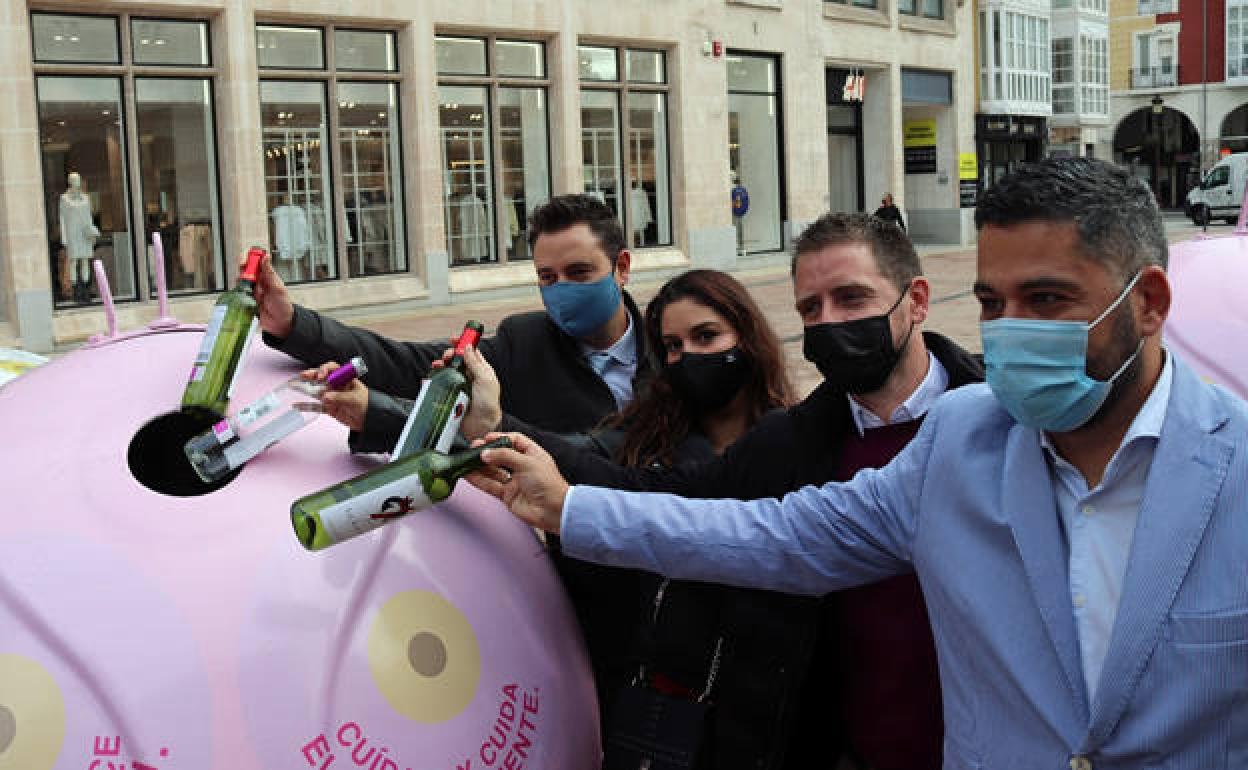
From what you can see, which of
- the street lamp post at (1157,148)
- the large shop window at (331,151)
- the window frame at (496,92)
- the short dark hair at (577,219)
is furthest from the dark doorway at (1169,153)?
the short dark hair at (577,219)

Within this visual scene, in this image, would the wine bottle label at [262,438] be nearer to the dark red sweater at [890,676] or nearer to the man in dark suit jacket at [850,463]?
the man in dark suit jacket at [850,463]

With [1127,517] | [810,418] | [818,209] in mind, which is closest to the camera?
[1127,517]

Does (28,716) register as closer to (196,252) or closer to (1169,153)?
(196,252)

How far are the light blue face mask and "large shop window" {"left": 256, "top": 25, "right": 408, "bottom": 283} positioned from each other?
17.9 meters

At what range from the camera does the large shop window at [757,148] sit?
27.3 meters

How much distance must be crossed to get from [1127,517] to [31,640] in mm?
1472

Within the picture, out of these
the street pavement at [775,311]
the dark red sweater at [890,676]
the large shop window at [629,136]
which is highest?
the large shop window at [629,136]

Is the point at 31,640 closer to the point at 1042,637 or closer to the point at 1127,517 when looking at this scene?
the point at 1042,637

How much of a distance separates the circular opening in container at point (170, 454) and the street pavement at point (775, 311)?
8860 millimetres

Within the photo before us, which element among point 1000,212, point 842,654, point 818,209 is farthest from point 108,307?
point 818,209

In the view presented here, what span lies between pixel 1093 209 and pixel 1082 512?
15.6 inches

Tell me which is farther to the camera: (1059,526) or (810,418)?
(810,418)

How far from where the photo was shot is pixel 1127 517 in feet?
5.77

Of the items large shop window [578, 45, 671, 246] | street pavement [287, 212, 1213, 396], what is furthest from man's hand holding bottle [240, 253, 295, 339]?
large shop window [578, 45, 671, 246]
